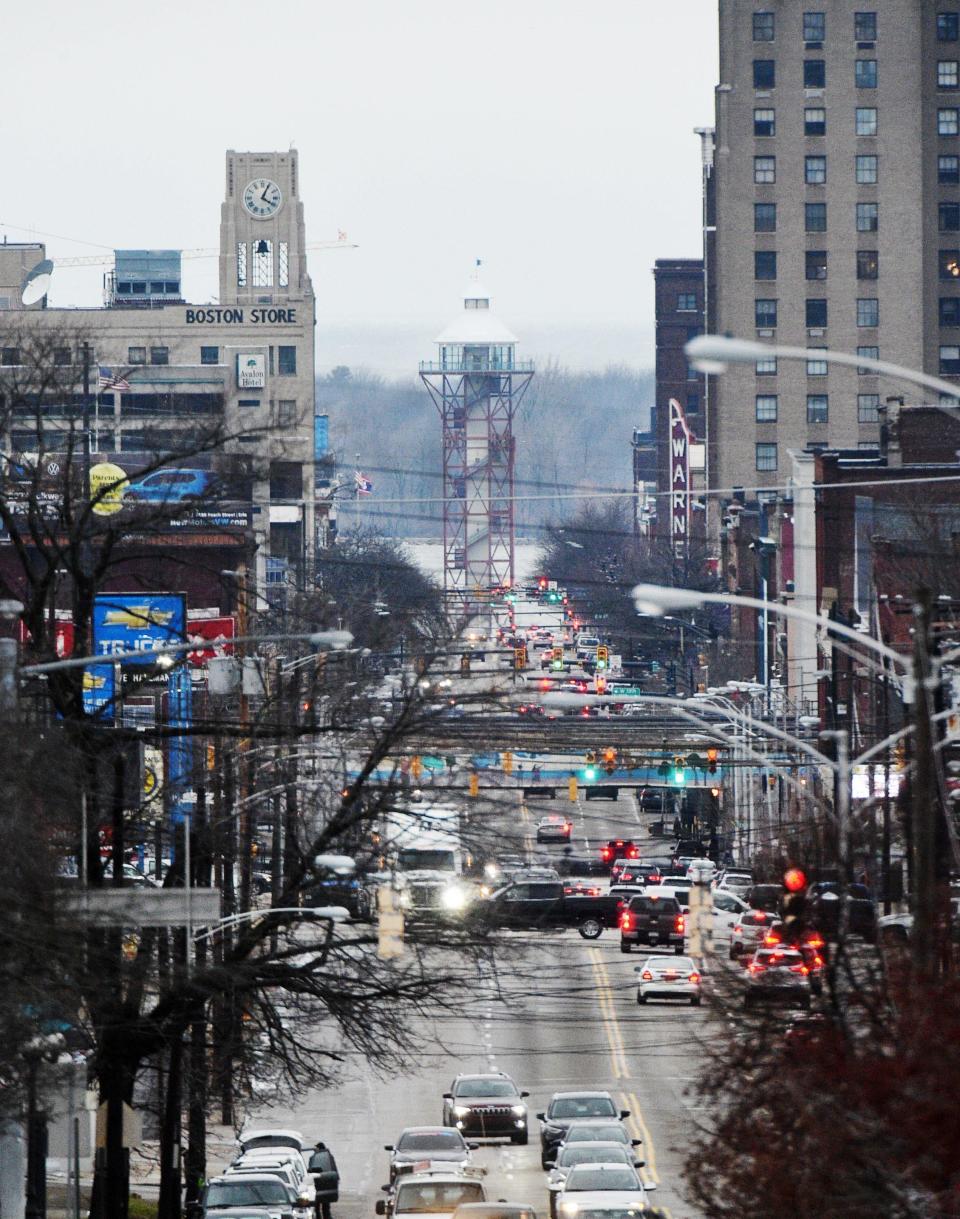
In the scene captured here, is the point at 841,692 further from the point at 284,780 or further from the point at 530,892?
the point at 284,780

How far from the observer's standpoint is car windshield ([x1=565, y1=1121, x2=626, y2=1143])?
38750 mm

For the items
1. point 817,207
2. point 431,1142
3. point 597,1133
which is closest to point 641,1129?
point 597,1133

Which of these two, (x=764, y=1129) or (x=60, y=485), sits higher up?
(x=60, y=485)

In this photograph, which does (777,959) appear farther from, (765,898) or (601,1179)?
(765,898)

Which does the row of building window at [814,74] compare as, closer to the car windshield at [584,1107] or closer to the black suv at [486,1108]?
the black suv at [486,1108]

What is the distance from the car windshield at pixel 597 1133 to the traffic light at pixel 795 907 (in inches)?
420

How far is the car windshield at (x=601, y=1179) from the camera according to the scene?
34.0 m

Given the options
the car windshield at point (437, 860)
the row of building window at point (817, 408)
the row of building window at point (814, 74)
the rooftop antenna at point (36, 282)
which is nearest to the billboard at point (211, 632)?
the car windshield at point (437, 860)

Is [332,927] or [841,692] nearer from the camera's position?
[332,927]

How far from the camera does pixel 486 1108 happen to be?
4400cm

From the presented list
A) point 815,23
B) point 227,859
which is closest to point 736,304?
point 815,23

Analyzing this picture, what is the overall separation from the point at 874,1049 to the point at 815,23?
133792mm

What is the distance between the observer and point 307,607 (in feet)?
200

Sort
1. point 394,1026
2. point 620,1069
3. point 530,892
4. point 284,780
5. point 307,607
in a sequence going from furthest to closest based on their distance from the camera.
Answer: point 530,892 → point 307,607 → point 620,1069 → point 284,780 → point 394,1026
